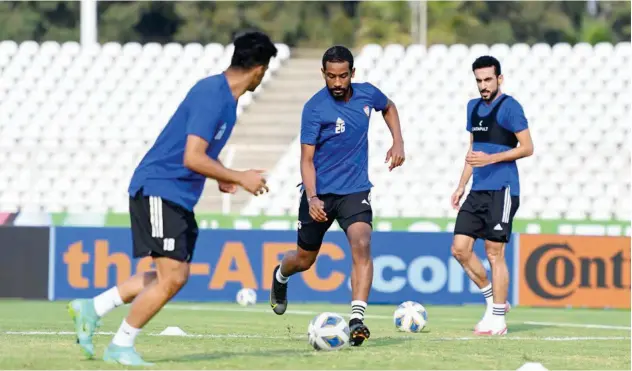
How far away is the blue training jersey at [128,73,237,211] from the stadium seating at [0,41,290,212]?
15.4 metres

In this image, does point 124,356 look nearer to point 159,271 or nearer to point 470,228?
point 159,271

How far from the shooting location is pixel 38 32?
1426 inches

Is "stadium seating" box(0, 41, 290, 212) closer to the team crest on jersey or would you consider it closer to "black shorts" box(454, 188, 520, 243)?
"black shorts" box(454, 188, 520, 243)

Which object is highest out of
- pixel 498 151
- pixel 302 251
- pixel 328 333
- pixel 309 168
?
pixel 498 151

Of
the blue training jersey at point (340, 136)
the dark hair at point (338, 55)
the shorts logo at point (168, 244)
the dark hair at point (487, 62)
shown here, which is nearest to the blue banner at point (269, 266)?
the dark hair at point (487, 62)

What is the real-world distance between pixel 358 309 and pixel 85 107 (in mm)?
18053

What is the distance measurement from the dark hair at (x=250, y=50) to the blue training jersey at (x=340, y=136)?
2249 mm

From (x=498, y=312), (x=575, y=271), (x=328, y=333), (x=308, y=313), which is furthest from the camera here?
(x=575, y=271)

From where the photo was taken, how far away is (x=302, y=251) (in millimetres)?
10938

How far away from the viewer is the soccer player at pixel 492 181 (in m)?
11.3

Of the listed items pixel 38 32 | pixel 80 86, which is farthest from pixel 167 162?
pixel 38 32

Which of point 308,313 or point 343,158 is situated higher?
point 343,158

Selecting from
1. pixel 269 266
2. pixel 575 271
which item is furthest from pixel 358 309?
pixel 575 271

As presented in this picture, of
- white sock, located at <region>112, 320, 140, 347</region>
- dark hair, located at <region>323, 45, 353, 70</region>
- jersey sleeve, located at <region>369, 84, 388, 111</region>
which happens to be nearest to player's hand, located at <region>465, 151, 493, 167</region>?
jersey sleeve, located at <region>369, 84, 388, 111</region>
